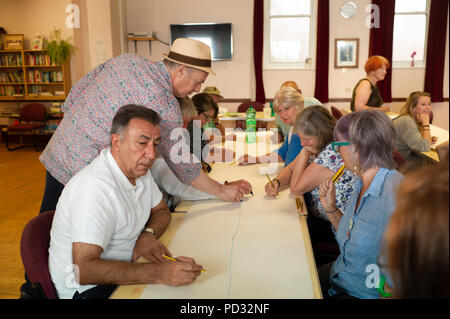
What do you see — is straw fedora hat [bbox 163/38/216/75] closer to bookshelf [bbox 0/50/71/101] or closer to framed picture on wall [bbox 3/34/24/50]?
bookshelf [bbox 0/50/71/101]

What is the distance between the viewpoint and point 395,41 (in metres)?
7.02

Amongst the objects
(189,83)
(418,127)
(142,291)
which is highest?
(189,83)

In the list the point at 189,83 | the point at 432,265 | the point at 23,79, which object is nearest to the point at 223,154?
the point at 189,83

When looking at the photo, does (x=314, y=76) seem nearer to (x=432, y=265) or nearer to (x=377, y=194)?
(x=377, y=194)

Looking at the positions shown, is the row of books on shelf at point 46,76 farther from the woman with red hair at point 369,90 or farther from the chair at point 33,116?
the woman with red hair at point 369,90

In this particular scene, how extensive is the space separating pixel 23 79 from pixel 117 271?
7823mm

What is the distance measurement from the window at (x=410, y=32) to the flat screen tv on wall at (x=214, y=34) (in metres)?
3.14

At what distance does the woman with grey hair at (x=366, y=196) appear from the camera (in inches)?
Answer: 54.6

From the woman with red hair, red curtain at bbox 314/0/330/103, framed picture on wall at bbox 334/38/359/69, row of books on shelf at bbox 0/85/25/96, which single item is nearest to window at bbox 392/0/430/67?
framed picture on wall at bbox 334/38/359/69

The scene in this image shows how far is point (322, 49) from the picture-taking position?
6.98 meters

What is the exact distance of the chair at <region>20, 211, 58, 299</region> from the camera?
4.45ft

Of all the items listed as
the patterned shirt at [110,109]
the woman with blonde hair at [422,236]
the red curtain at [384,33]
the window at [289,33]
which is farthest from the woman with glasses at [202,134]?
the red curtain at [384,33]

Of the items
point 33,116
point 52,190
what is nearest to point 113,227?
point 52,190
